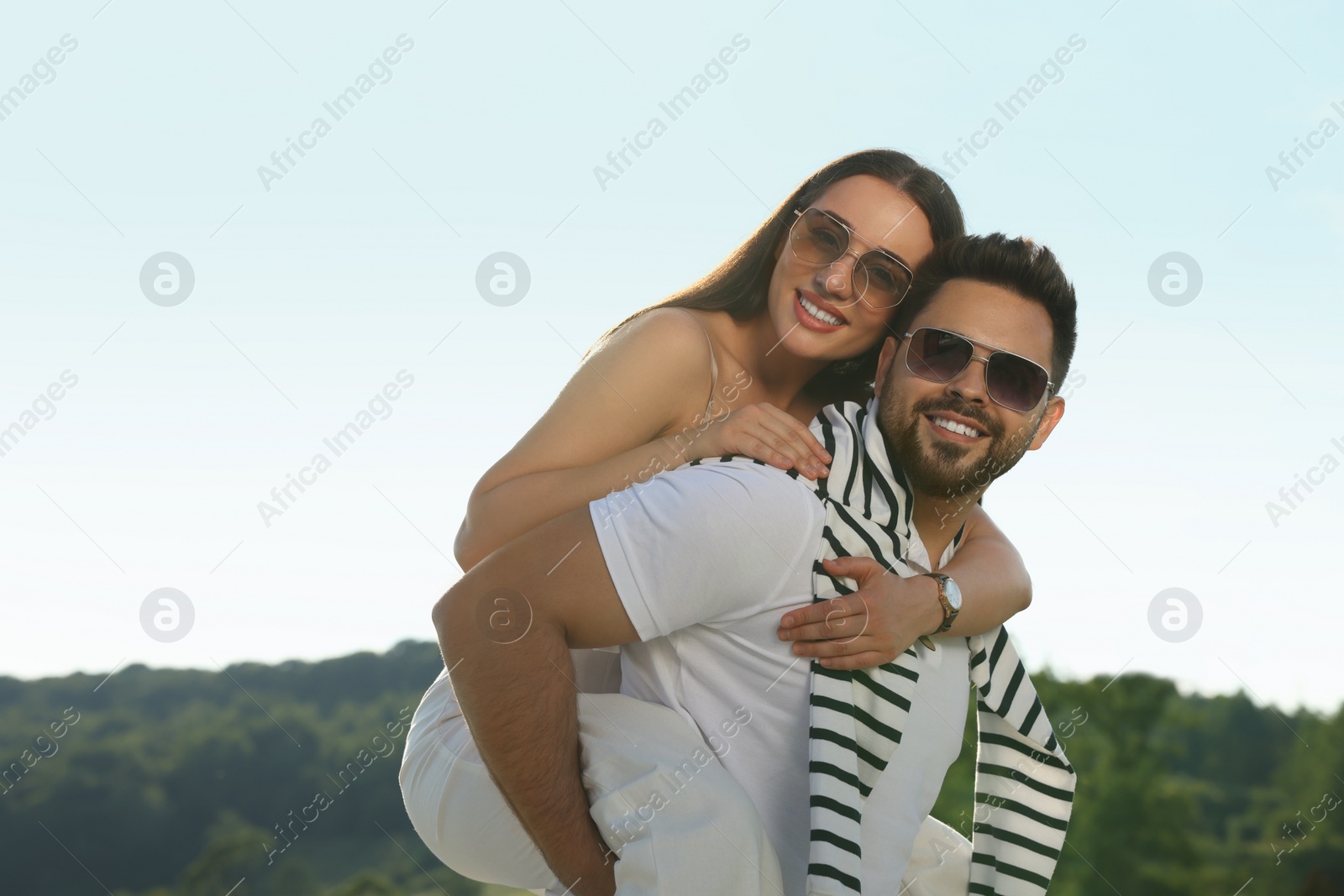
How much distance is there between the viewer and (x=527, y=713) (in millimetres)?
2369

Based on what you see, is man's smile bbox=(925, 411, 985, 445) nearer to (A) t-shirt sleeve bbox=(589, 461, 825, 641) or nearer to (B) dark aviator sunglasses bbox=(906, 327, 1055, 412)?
(B) dark aviator sunglasses bbox=(906, 327, 1055, 412)

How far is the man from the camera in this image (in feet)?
7.43

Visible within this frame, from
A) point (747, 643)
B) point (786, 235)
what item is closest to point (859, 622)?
point (747, 643)

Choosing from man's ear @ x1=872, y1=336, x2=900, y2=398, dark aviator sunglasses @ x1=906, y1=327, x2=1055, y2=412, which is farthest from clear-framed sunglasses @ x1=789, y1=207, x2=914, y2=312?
dark aviator sunglasses @ x1=906, y1=327, x2=1055, y2=412

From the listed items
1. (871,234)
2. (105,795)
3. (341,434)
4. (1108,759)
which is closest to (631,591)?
(871,234)

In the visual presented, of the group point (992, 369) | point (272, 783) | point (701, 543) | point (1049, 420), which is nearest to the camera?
point (701, 543)

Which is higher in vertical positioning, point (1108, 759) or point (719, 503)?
point (1108, 759)

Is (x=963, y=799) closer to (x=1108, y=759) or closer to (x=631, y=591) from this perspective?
(x=1108, y=759)

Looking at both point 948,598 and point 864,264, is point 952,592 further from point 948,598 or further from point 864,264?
point 864,264

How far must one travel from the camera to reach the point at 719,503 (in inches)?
89.5

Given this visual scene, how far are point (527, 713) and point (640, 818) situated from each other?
33 centimetres

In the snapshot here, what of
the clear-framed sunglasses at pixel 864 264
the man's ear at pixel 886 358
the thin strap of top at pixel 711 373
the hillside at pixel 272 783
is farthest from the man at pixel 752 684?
the hillside at pixel 272 783

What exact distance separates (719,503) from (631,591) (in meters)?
0.26

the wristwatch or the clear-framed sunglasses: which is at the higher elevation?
the clear-framed sunglasses
